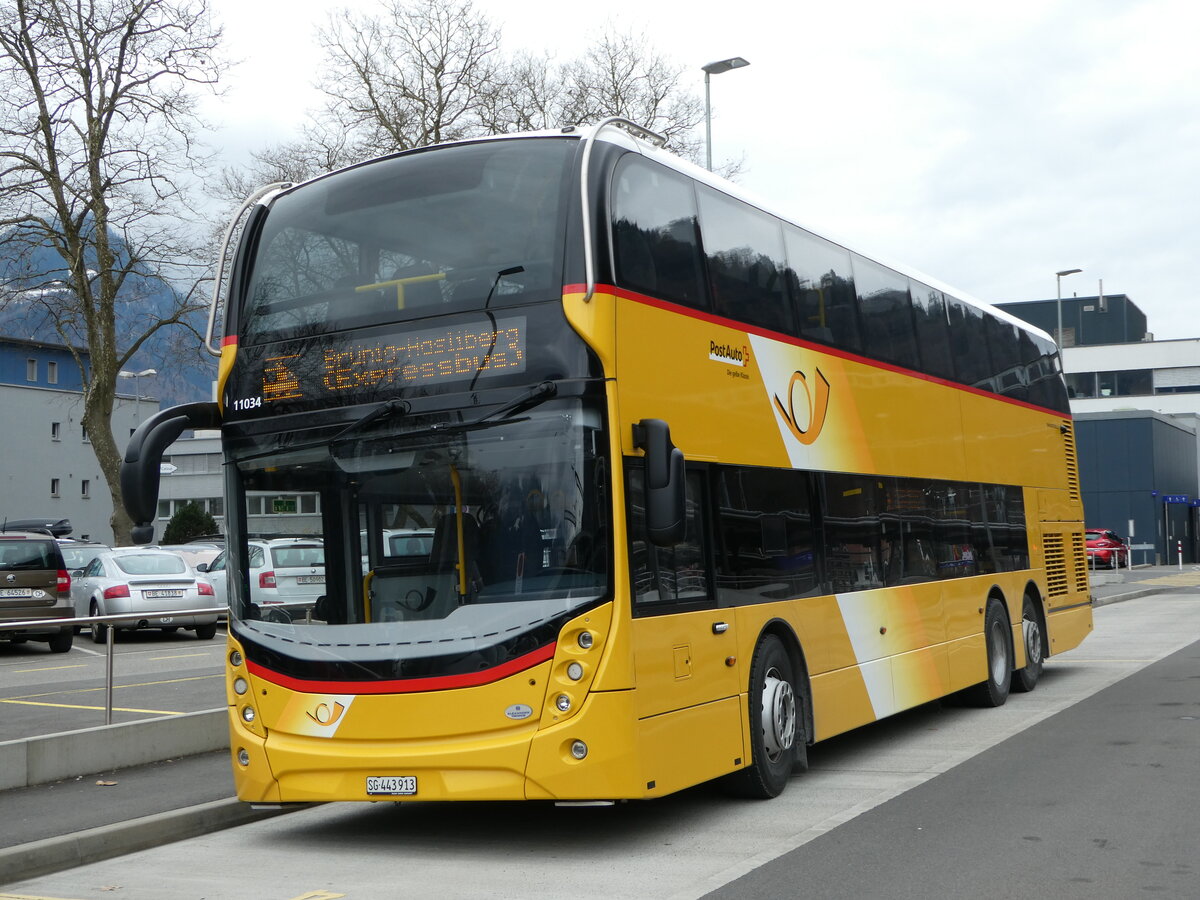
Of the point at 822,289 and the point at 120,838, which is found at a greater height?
the point at 822,289

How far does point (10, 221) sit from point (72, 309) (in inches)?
127

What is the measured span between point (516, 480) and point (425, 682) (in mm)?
1182

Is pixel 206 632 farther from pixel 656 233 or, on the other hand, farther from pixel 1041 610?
pixel 656 233

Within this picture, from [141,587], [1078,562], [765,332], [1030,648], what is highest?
[765,332]

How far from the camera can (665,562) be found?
26.6 feet

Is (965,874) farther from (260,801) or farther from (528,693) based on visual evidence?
(260,801)

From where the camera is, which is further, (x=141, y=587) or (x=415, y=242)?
(x=141, y=587)

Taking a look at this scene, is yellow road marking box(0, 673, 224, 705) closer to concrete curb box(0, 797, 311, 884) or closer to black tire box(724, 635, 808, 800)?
concrete curb box(0, 797, 311, 884)

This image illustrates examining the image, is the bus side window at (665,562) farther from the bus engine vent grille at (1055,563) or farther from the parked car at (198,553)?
the parked car at (198,553)

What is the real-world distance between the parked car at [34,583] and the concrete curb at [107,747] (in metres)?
12.3

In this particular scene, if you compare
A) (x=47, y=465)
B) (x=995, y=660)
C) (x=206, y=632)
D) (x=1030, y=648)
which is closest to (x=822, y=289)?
(x=995, y=660)

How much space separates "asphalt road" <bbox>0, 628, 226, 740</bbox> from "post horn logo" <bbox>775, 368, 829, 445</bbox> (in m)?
6.35

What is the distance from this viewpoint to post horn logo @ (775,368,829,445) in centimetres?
1007

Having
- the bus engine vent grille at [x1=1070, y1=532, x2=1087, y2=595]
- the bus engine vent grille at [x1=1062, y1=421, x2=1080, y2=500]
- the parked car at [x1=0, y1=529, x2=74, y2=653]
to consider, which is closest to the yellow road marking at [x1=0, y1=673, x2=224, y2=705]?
the parked car at [x1=0, y1=529, x2=74, y2=653]
